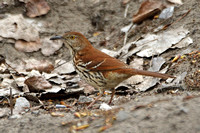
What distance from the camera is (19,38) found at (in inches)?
255

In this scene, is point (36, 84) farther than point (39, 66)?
No

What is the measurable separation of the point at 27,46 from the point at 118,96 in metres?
2.58

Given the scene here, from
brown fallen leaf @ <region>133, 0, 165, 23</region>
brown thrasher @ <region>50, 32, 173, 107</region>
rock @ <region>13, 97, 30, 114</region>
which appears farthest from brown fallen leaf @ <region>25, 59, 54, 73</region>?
brown fallen leaf @ <region>133, 0, 165, 23</region>

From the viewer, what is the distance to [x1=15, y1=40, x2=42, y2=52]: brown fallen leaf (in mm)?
6469

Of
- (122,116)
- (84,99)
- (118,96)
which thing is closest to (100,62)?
(84,99)

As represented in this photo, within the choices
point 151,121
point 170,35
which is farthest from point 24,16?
point 151,121

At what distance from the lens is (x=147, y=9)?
21.5 ft

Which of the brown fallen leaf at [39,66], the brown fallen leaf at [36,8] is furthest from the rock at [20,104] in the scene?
the brown fallen leaf at [36,8]

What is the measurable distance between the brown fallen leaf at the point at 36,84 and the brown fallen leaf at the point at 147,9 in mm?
2571

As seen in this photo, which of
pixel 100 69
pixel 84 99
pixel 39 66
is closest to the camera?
pixel 100 69

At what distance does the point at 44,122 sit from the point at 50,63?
2.98 m

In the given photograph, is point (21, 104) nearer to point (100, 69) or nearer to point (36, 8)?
point (100, 69)

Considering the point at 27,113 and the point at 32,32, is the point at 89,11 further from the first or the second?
the point at 27,113

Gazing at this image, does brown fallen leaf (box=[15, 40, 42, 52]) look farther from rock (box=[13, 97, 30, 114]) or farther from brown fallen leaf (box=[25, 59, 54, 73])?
rock (box=[13, 97, 30, 114])
